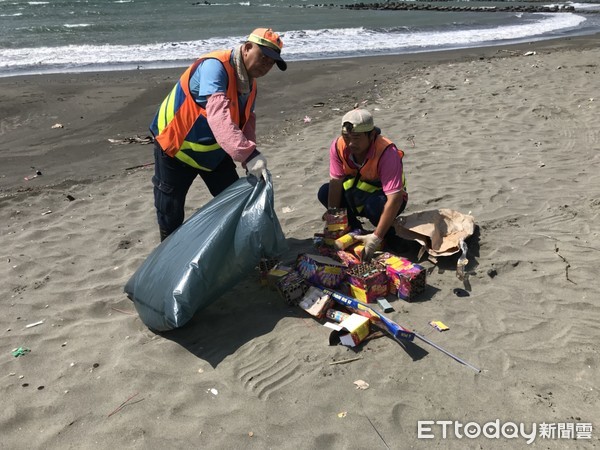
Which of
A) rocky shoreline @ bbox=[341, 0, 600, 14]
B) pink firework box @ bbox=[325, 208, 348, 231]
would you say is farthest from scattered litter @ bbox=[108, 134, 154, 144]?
rocky shoreline @ bbox=[341, 0, 600, 14]

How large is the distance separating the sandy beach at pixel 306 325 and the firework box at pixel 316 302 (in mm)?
77

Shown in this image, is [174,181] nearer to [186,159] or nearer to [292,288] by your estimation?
[186,159]

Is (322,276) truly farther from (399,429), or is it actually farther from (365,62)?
(365,62)

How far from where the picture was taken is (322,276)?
3.07m

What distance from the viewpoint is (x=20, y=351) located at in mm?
2824

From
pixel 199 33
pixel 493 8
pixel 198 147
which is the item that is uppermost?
pixel 493 8

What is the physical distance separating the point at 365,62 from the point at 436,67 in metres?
2.14

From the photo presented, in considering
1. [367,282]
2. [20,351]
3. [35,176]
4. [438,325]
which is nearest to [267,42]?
[367,282]

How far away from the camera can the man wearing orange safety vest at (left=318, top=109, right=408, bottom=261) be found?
3146mm

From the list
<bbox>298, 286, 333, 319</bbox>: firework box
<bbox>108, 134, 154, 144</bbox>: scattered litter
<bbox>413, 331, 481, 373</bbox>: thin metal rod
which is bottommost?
<bbox>413, 331, 481, 373</bbox>: thin metal rod

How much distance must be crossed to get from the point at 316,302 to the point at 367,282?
33 cm

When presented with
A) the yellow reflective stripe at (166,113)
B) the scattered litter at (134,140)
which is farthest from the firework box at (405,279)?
the scattered litter at (134,140)

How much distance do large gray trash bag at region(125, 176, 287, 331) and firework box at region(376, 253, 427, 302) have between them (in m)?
0.73

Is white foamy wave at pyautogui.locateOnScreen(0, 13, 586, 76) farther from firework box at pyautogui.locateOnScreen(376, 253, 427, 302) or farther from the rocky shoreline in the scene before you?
firework box at pyautogui.locateOnScreen(376, 253, 427, 302)
